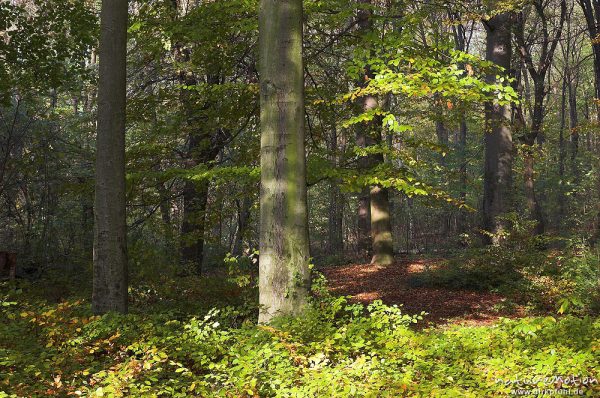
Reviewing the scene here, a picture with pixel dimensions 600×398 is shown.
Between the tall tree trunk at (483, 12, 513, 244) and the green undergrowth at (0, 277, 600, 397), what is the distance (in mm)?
10383

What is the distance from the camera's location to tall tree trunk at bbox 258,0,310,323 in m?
6.34

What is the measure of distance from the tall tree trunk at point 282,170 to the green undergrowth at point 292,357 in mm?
406

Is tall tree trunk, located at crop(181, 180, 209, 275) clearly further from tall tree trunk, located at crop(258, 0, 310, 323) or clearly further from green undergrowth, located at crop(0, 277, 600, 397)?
green undergrowth, located at crop(0, 277, 600, 397)

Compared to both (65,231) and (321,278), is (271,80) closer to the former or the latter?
(321,278)

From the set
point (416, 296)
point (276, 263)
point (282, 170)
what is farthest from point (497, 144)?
point (276, 263)

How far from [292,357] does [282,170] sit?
2.27 metres

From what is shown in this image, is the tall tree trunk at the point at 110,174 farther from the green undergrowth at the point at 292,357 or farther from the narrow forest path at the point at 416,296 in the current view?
the narrow forest path at the point at 416,296

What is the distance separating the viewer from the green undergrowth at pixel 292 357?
14.3 feet

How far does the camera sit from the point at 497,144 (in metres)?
16.6

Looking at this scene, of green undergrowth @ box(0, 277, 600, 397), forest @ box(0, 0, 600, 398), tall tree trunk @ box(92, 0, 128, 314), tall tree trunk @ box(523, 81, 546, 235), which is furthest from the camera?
tall tree trunk @ box(523, 81, 546, 235)

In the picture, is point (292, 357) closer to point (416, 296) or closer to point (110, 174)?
point (110, 174)

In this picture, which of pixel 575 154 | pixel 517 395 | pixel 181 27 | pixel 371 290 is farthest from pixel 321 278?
pixel 575 154

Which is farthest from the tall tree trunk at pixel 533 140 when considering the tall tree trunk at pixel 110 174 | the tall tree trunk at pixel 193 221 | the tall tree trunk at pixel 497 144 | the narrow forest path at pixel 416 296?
the tall tree trunk at pixel 110 174

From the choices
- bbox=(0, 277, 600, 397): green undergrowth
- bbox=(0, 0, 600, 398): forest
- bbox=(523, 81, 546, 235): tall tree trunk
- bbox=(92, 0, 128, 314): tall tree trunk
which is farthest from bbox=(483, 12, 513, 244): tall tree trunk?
bbox=(92, 0, 128, 314): tall tree trunk
